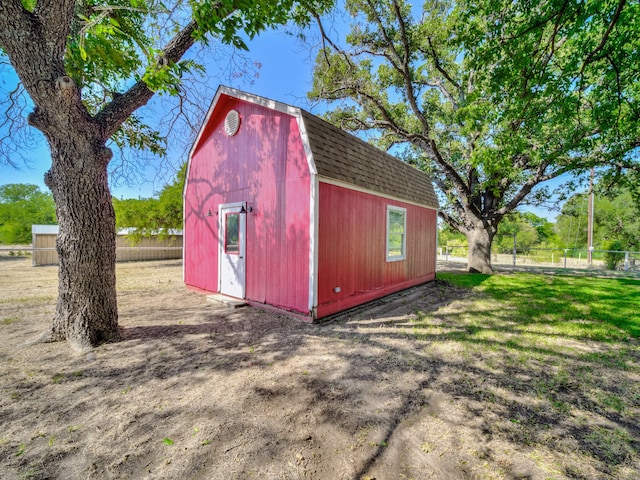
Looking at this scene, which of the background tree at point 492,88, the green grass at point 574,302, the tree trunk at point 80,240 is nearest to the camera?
the tree trunk at point 80,240

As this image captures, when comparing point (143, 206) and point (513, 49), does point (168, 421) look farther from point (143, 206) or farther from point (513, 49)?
point (143, 206)

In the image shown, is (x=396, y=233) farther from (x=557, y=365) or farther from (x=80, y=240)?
(x=80, y=240)

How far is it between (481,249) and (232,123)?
10989 millimetres

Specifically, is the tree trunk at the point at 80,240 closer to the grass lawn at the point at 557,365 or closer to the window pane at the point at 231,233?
the window pane at the point at 231,233

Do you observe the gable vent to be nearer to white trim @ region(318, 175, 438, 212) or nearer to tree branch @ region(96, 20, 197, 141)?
tree branch @ region(96, 20, 197, 141)

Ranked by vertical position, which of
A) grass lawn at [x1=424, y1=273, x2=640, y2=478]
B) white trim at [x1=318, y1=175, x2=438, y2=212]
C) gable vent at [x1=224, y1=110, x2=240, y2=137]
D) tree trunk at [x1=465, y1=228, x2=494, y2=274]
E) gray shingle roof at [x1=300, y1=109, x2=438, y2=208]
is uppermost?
gable vent at [x1=224, y1=110, x2=240, y2=137]

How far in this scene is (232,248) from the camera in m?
6.37

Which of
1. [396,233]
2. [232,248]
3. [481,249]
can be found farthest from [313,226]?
[481,249]

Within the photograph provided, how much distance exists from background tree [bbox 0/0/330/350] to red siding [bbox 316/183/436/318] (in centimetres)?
275

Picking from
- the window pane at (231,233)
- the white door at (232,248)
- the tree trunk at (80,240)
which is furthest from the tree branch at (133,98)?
the window pane at (231,233)

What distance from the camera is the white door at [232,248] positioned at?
19.7 ft

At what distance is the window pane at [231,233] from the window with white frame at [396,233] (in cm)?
378

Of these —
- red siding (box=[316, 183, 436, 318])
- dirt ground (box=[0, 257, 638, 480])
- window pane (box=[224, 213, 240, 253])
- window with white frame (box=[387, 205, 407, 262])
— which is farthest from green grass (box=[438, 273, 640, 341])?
window pane (box=[224, 213, 240, 253])

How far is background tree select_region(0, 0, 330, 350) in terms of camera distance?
3258 mm
